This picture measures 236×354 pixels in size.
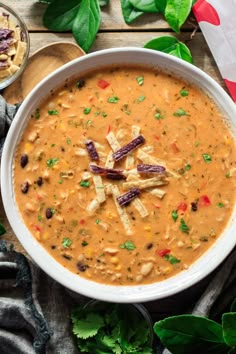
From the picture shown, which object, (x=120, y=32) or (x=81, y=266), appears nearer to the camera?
(x=81, y=266)

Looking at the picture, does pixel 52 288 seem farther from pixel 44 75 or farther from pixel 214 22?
pixel 214 22

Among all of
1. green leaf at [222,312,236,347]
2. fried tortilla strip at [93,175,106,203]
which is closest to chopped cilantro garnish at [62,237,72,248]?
fried tortilla strip at [93,175,106,203]

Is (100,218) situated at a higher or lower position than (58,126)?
lower

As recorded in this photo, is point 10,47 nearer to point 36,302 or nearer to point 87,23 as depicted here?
point 87,23

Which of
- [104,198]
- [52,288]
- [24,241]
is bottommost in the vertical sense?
[52,288]

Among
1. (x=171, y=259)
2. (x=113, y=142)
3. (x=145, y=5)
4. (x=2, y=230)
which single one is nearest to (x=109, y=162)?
(x=113, y=142)

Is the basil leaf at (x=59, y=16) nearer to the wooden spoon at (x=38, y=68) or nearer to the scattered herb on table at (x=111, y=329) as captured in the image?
the wooden spoon at (x=38, y=68)

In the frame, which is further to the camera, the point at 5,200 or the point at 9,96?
the point at 9,96

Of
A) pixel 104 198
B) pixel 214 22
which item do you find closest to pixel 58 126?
pixel 104 198
